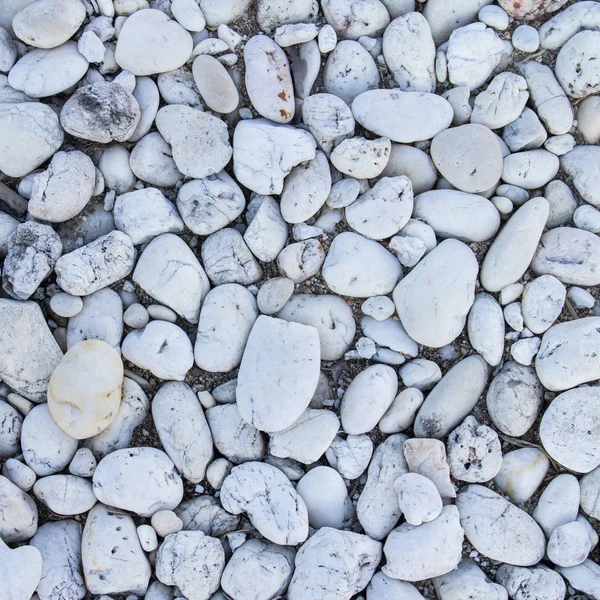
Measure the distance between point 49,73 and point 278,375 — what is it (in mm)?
1330

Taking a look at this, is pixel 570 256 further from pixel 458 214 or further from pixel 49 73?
pixel 49 73

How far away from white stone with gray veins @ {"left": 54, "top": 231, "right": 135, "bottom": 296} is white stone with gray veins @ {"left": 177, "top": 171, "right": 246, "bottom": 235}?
234 mm

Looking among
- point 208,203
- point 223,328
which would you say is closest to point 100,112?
point 208,203

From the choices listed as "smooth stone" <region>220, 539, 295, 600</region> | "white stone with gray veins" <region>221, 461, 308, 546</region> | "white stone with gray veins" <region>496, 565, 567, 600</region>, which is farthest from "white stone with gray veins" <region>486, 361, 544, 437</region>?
"smooth stone" <region>220, 539, 295, 600</region>

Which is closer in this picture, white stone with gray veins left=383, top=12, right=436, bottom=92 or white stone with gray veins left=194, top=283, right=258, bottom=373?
white stone with gray veins left=194, top=283, right=258, bottom=373

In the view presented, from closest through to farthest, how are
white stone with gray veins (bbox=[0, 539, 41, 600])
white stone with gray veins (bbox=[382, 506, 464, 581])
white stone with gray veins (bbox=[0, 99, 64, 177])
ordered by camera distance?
white stone with gray veins (bbox=[0, 539, 41, 600]) < white stone with gray veins (bbox=[382, 506, 464, 581]) < white stone with gray veins (bbox=[0, 99, 64, 177])

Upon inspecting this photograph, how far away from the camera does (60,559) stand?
6.96 feet

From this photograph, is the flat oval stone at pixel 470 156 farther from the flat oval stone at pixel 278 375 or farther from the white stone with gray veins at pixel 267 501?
the white stone with gray veins at pixel 267 501

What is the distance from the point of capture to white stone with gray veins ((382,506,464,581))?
2092mm

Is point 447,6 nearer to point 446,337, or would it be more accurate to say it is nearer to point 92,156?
point 446,337

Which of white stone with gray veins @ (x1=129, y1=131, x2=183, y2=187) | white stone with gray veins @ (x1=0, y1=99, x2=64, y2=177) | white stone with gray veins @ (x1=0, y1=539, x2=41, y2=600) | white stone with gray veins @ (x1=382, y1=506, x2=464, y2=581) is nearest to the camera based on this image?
white stone with gray veins @ (x1=0, y1=539, x2=41, y2=600)

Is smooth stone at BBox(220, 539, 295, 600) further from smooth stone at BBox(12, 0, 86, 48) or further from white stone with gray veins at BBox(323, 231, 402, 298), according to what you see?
smooth stone at BBox(12, 0, 86, 48)

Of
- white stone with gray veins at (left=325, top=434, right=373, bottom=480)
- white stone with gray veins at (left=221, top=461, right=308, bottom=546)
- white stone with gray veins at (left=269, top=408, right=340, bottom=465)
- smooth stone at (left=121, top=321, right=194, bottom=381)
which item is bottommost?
white stone with gray veins at (left=221, top=461, right=308, bottom=546)

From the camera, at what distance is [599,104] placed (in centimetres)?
235
